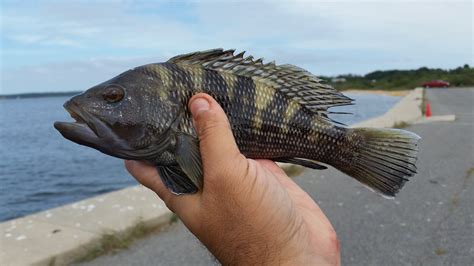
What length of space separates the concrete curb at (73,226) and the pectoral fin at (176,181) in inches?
140

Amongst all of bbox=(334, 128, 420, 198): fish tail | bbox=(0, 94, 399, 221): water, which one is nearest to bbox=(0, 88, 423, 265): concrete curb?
bbox=(334, 128, 420, 198): fish tail

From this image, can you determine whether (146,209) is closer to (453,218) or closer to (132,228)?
(132,228)

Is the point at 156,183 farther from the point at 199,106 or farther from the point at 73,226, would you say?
the point at 73,226

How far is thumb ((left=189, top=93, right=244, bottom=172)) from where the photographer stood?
255 centimetres

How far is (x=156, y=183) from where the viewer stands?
3045 millimetres

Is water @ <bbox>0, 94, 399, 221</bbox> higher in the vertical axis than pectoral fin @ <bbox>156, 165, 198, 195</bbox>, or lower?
lower

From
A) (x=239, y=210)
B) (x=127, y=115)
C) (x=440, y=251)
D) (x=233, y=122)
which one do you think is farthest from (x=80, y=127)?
(x=440, y=251)

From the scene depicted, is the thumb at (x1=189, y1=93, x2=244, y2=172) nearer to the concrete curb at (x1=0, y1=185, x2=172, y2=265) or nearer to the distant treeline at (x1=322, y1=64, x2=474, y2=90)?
the concrete curb at (x1=0, y1=185, x2=172, y2=265)

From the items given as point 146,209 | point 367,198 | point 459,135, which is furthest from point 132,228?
point 459,135

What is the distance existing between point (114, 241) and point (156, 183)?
374 cm

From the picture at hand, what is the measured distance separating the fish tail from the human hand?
22.9 inches

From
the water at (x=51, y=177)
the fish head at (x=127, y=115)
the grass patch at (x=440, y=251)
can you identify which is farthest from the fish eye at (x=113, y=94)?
the water at (x=51, y=177)

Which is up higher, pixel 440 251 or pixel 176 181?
pixel 176 181

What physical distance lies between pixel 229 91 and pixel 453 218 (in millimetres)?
5814
